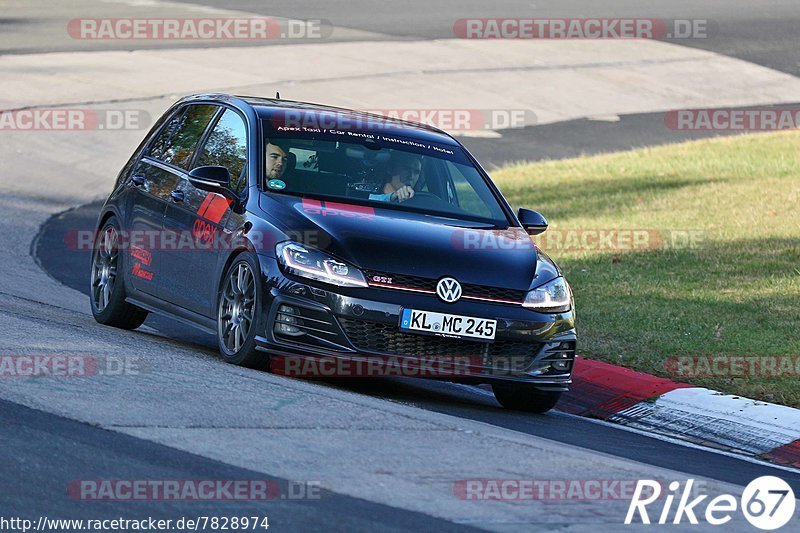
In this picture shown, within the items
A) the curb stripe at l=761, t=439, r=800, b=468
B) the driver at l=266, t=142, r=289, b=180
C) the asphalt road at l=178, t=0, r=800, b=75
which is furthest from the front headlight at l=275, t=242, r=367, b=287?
the asphalt road at l=178, t=0, r=800, b=75

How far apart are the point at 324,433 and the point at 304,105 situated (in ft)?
13.0

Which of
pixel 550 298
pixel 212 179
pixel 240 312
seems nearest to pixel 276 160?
pixel 212 179

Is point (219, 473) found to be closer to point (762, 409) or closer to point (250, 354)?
point (250, 354)

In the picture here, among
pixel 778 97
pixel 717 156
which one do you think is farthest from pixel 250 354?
pixel 778 97

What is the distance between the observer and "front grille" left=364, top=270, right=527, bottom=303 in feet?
28.6

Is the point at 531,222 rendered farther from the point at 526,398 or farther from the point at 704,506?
the point at 704,506

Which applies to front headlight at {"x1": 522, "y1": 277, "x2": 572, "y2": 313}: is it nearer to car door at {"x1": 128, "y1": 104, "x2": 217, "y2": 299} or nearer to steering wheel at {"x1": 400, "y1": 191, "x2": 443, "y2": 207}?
steering wheel at {"x1": 400, "y1": 191, "x2": 443, "y2": 207}

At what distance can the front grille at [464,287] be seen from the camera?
8.71 m

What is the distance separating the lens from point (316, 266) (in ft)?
28.7

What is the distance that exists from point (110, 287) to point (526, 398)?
3.33m

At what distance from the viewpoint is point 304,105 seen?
10727mm

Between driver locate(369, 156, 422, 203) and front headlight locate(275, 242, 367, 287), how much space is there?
100 cm

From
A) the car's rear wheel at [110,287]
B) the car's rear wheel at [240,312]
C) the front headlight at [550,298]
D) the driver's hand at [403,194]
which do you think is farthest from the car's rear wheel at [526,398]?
the car's rear wheel at [110,287]

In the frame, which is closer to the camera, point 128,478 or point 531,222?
point 128,478
